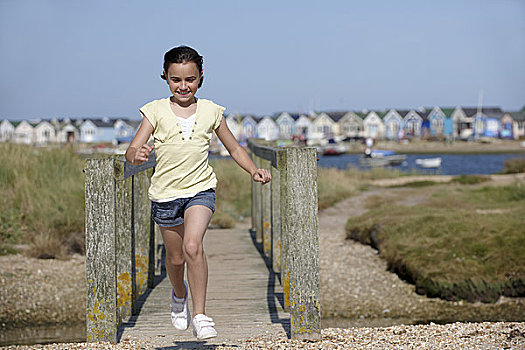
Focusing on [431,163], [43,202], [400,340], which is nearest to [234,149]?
[400,340]

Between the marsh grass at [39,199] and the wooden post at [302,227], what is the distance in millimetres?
6233

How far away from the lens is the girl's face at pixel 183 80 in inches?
159

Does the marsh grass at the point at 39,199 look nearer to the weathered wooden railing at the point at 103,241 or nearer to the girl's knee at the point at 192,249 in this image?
the weathered wooden railing at the point at 103,241

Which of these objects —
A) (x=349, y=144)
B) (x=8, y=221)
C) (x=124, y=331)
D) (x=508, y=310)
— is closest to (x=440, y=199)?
(x=508, y=310)

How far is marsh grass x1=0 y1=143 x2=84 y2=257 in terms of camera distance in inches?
424

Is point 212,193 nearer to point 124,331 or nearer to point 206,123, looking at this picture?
point 206,123

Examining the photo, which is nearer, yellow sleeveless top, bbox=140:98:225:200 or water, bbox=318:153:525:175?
yellow sleeveless top, bbox=140:98:225:200

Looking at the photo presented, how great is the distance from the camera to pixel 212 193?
4.28 m

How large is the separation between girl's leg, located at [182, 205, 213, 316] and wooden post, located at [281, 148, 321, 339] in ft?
2.69

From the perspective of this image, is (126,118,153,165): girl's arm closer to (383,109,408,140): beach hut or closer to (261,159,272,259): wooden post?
(261,159,272,259): wooden post

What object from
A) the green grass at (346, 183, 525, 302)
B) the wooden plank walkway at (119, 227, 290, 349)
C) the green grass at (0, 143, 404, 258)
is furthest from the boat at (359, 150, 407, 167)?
the wooden plank walkway at (119, 227, 290, 349)

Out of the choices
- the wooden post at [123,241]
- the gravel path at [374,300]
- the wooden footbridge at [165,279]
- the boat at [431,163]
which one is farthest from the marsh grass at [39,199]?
the boat at [431,163]

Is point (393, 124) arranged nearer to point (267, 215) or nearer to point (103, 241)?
point (267, 215)

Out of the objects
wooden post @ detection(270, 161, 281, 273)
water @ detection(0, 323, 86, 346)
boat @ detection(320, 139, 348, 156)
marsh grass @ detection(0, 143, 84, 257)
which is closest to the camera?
wooden post @ detection(270, 161, 281, 273)
